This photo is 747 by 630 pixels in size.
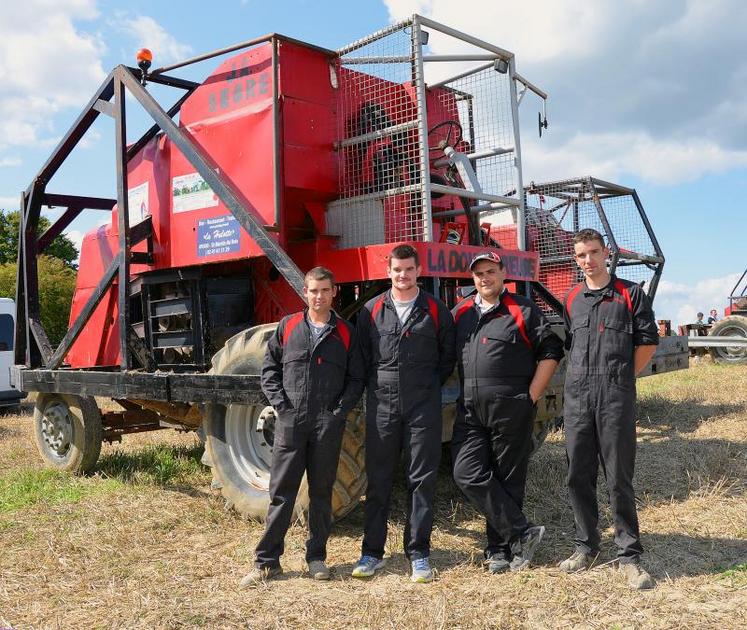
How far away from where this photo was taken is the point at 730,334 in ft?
53.0

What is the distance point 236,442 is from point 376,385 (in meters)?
1.47

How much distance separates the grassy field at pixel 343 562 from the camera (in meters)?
3.41

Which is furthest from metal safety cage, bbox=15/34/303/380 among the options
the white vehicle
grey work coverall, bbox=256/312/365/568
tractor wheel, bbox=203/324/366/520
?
the white vehicle

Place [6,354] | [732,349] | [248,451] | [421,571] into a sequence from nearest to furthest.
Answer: [421,571]
[248,451]
[6,354]
[732,349]

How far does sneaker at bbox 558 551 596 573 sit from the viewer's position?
395 centimetres

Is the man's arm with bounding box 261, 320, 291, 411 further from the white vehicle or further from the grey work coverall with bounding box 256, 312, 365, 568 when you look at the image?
the white vehicle

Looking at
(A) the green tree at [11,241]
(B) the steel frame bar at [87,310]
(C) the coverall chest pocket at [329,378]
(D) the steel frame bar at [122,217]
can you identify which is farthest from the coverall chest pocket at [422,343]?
(A) the green tree at [11,241]

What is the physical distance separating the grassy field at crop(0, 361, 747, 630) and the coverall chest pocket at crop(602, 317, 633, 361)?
1.12 m

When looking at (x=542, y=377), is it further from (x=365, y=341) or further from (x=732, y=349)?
(x=732, y=349)

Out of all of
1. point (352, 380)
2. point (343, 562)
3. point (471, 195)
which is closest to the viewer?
point (352, 380)

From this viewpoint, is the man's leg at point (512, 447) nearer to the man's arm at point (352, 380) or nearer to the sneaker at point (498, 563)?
the sneaker at point (498, 563)

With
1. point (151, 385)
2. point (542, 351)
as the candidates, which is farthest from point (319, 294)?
point (151, 385)

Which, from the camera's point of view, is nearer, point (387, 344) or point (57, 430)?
point (387, 344)

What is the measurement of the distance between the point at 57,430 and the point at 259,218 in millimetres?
3462
